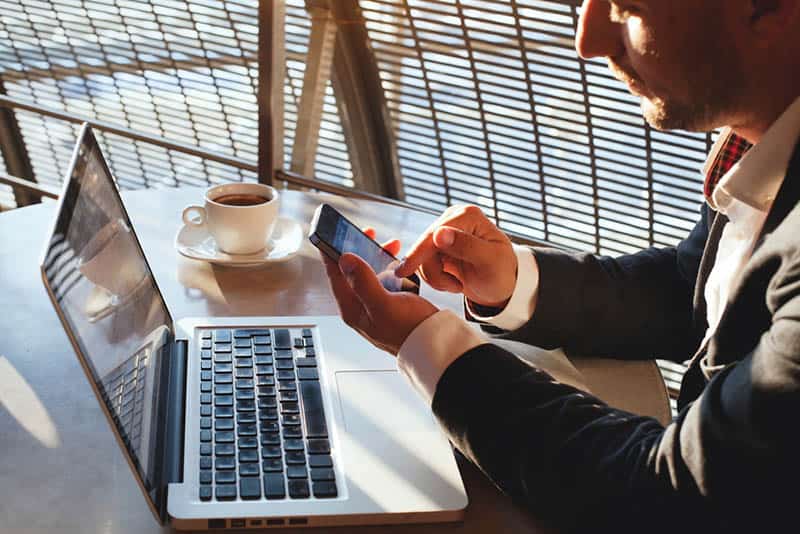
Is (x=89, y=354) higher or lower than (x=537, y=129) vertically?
higher

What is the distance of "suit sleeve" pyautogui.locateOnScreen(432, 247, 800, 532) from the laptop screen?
0.31m

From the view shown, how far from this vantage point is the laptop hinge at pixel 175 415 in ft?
3.07

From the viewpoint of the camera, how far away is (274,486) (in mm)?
918

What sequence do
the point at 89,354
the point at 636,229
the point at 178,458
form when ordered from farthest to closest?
the point at 636,229, the point at 178,458, the point at 89,354

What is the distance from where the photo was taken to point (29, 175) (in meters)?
5.43

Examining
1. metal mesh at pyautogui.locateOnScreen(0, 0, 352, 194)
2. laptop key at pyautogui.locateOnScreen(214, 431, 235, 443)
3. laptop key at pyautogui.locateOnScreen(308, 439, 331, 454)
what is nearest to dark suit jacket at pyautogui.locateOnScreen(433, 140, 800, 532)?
laptop key at pyautogui.locateOnScreen(308, 439, 331, 454)

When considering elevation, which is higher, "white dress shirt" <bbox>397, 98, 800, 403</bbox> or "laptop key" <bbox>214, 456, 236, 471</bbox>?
"white dress shirt" <bbox>397, 98, 800, 403</bbox>

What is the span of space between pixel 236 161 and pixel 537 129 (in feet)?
5.51

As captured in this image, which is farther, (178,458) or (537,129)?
(537,129)

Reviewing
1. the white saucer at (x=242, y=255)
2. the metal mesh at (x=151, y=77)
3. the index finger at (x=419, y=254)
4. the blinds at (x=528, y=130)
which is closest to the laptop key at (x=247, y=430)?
the index finger at (x=419, y=254)

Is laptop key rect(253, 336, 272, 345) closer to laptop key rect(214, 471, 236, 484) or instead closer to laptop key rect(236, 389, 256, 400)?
laptop key rect(236, 389, 256, 400)

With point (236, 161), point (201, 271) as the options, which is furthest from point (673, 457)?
point (236, 161)

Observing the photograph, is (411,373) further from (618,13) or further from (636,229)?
(636,229)

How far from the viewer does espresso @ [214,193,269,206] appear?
150 centimetres
